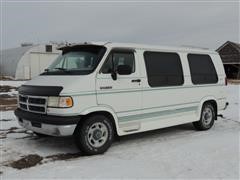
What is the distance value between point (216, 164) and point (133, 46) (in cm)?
293

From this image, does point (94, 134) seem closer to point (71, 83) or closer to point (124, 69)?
point (71, 83)

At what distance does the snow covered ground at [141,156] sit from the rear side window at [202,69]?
1369 millimetres

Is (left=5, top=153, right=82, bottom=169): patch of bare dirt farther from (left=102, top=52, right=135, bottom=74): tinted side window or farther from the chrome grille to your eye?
(left=102, top=52, right=135, bottom=74): tinted side window

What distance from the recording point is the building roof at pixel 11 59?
3838 cm

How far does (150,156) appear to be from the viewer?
5.69 meters

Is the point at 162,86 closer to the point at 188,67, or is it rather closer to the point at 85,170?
the point at 188,67

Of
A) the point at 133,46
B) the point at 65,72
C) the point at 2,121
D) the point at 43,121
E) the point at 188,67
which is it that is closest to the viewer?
the point at 43,121

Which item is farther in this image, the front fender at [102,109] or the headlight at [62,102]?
the front fender at [102,109]

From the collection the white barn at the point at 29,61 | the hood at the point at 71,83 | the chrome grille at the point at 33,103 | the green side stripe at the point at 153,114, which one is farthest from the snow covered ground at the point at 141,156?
the white barn at the point at 29,61

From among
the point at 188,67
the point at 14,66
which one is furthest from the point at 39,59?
the point at 188,67

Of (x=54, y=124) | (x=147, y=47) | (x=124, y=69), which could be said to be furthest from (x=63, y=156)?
(x=147, y=47)

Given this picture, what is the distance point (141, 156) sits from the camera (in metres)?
5.70

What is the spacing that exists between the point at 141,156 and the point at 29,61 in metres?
34.9

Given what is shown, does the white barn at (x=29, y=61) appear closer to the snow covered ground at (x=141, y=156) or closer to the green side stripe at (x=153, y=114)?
the snow covered ground at (x=141, y=156)
